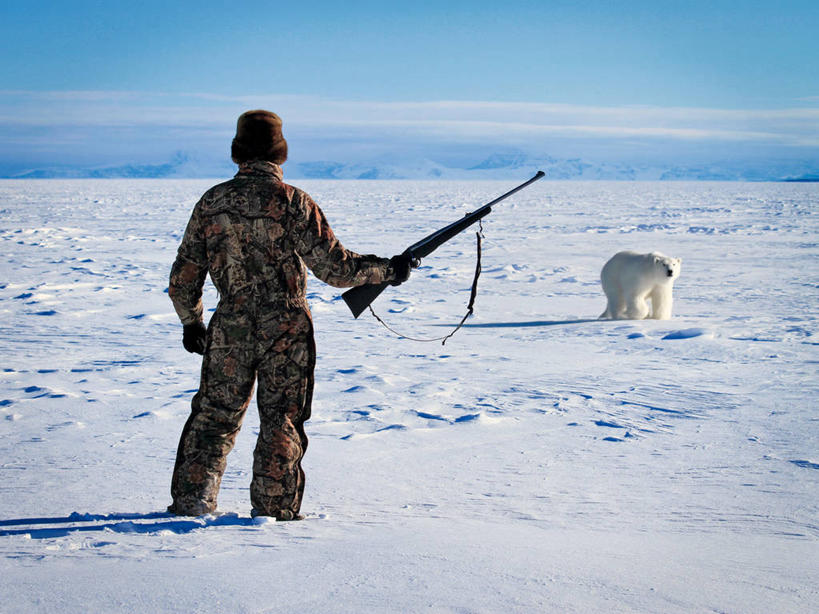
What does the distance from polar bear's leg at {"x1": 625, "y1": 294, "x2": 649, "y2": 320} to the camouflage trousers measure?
5.27m

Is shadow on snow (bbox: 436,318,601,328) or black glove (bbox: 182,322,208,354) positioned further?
shadow on snow (bbox: 436,318,601,328)

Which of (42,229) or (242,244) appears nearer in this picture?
(242,244)

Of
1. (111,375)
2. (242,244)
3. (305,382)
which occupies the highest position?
(242,244)

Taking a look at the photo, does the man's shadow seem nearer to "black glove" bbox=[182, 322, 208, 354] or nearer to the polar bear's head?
"black glove" bbox=[182, 322, 208, 354]

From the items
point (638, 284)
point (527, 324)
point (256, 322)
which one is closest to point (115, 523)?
point (256, 322)

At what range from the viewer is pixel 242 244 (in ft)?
8.76

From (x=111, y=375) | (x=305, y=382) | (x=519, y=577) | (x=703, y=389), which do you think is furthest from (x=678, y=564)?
(x=111, y=375)

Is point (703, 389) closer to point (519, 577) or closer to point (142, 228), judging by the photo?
point (519, 577)

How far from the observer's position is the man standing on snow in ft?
8.77

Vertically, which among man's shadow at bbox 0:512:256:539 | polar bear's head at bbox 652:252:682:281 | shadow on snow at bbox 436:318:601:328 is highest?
polar bear's head at bbox 652:252:682:281

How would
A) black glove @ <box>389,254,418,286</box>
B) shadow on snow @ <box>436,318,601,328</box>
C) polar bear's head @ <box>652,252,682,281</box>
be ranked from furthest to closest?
shadow on snow @ <box>436,318,601,328</box>
polar bear's head @ <box>652,252,682,281</box>
black glove @ <box>389,254,418,286</box>

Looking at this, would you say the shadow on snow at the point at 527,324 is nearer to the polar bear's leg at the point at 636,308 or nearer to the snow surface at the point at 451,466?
the snow surface at the point at 451,466

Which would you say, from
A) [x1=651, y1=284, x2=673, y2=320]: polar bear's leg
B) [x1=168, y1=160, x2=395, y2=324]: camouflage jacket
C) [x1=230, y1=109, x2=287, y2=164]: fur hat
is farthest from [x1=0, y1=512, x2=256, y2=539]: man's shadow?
[x1=651, y1=284, x2=673, y2=320]: polar bear's leg

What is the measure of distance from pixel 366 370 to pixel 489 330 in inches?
75.5
